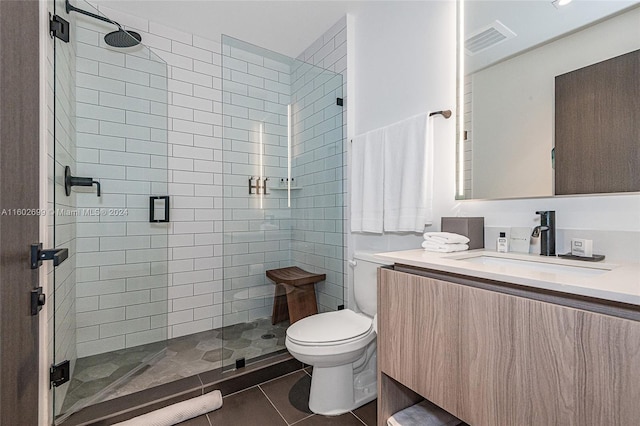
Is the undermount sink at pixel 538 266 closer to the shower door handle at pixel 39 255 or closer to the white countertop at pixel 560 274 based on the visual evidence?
the white countertop at pixel 560 274

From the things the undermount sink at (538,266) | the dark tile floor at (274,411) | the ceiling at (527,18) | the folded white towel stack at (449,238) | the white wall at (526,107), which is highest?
the ceiling at (527,18)

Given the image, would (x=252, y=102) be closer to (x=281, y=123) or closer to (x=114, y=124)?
(x=281, y=123)

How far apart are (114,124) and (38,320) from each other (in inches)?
49.5

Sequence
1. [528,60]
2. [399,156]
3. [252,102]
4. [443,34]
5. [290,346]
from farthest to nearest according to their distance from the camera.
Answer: [252,102]
[399,156]
[443,34]
[290,346]
[528,60]

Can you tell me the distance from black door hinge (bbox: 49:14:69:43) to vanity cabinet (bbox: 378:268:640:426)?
1.84 metres

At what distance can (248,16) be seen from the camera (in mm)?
2344

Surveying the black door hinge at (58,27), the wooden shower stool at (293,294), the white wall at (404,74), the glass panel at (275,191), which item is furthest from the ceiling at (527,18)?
the black door hinge at (58,27)

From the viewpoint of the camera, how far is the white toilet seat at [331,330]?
1525mm

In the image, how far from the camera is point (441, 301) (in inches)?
39.9

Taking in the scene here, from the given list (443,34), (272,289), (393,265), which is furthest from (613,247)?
(272,289)

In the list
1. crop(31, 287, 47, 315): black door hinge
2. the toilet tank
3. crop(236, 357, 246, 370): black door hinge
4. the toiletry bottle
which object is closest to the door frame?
crop(31, 287, 47, 315): black door hinge

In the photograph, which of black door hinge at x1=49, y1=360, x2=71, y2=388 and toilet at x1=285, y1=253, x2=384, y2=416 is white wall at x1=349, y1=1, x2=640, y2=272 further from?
black door hinge at x1=49, y1=360, x2=71, y2=388

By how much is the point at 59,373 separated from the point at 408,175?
2044 mm

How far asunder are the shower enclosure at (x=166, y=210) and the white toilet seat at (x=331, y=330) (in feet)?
1.63
